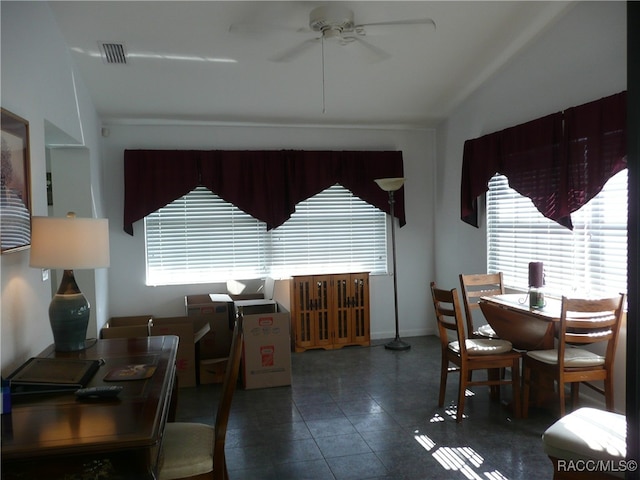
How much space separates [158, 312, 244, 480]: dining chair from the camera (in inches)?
77.9

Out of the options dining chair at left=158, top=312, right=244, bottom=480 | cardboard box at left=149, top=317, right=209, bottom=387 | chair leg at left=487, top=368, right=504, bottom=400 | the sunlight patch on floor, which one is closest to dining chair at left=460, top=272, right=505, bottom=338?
chair leg at left=487, top=368, right=504, bottom=400

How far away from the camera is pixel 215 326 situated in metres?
4.58

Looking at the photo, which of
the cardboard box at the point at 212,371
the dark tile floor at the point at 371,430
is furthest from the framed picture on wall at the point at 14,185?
the cardboard box at the point at 212,371

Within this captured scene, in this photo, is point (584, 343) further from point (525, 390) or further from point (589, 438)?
point (589, 438)

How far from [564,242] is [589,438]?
7.02 feet

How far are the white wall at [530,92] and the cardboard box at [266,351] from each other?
215 cm

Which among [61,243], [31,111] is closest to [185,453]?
[61,243]

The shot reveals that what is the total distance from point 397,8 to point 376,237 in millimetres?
2839

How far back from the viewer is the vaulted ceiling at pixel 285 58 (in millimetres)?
3404

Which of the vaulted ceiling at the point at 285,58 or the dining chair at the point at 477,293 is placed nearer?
the vaulted ceiling at the point at 285,58

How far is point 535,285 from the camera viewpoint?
3.65 m

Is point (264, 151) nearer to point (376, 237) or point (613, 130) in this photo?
point (376, 237)

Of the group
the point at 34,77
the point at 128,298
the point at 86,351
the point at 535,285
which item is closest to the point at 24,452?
the point at 86,351

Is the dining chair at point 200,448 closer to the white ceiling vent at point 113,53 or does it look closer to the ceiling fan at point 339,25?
the ceiling fan at point 339,25
